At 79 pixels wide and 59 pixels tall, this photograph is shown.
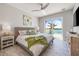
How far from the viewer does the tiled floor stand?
2054 mm

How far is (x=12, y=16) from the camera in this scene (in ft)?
7.39

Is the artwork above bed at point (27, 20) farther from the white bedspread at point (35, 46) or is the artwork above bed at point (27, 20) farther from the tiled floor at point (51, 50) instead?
the tiled floor at point (51, 50)

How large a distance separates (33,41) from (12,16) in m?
0.85

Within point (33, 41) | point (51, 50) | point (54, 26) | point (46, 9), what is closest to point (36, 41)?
point (33, 41)

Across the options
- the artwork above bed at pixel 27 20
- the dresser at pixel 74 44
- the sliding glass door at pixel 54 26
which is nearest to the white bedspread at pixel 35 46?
the sliding glass door at pixel 54 26

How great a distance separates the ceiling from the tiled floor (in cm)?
78

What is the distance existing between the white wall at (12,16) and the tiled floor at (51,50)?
2.10ft

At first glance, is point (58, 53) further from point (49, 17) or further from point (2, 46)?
point (2, 46)

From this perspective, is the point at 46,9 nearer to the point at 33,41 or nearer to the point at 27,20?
the point at 27,20

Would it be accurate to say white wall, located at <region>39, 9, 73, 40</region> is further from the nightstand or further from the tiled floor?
the nightstand

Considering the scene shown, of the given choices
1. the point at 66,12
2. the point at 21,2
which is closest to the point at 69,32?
the point at 66,12

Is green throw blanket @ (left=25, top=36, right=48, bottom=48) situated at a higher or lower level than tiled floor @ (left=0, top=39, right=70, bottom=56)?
higher

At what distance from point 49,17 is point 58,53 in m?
0.92

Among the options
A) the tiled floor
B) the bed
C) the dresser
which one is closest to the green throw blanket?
the bed
